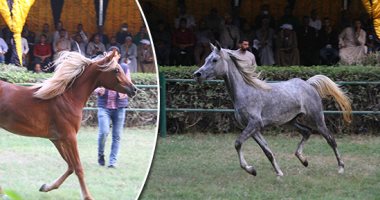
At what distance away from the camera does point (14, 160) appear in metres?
5.25

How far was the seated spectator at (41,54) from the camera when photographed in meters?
5.16

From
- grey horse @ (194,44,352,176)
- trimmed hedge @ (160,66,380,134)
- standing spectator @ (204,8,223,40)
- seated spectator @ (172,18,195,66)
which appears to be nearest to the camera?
grey horse @ (194,44,352,176)

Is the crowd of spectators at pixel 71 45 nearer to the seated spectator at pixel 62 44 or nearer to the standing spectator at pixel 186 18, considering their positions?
the seated spectator at pixel 62 44

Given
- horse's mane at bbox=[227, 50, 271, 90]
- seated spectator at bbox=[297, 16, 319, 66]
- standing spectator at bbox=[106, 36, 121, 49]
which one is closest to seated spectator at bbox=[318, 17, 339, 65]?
seated spectator at bbox=[297, 16, 319, 66]

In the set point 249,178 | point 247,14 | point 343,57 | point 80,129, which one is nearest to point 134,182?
point 80,129

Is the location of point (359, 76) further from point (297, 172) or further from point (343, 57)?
point (297, 172)

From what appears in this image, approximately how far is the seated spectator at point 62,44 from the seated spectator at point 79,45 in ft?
0.10

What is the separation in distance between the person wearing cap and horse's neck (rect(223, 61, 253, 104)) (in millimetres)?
2945

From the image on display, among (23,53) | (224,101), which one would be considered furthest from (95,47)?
(224,101)

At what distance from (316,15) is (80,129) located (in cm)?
920

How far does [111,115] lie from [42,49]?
655 millimetres

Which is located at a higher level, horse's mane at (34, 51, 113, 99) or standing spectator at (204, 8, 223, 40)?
standing spectator at (204, 8, 223, 40)

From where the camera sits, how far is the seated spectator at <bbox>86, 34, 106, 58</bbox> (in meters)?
5.27

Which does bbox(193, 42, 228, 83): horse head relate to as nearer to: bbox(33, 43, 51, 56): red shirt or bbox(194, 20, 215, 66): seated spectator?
bbox(33, 43, 51, 56): red shirt
